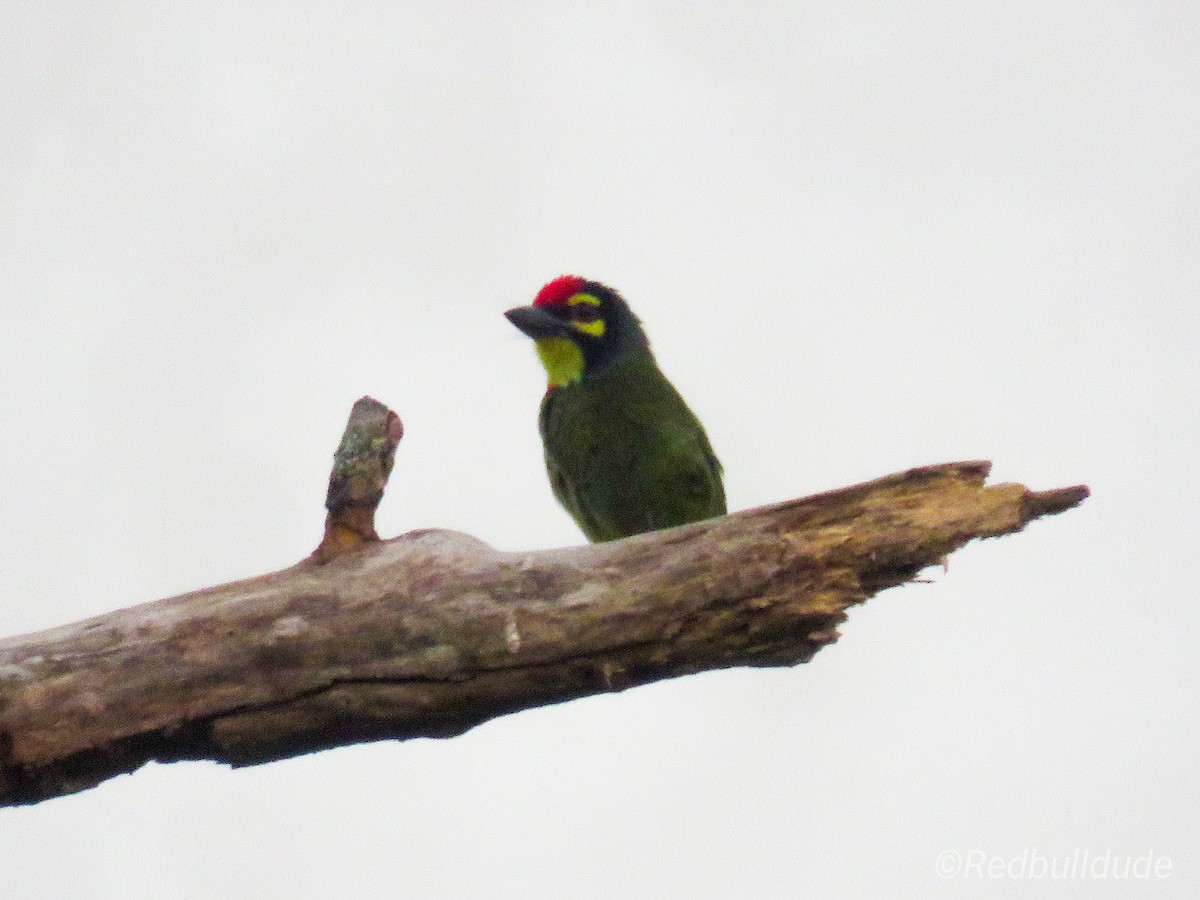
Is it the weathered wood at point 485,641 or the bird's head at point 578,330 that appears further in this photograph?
the bird's head at point 578,330

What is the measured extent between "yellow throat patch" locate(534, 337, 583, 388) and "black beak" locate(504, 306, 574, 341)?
0.16ft

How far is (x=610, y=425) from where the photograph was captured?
22.2ft

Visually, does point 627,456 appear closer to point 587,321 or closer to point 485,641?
point 587,321

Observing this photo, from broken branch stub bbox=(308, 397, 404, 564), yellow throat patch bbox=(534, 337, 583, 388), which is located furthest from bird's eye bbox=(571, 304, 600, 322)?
broken branch stub bbox=(308, 397, 404, 564)

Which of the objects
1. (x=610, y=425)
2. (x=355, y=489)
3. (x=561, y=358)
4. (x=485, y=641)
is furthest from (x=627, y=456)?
(x=485, y=641)

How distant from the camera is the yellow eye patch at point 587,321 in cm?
708

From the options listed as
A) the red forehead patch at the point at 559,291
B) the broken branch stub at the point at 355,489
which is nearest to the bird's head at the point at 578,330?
the red forehead patch at the point at 559,291

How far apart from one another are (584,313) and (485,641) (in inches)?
139

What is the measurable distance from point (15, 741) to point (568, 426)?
3.54 metres

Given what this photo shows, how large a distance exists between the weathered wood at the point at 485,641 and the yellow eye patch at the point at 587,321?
10.5ft

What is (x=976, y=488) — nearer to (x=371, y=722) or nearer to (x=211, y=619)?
(x=371, y=722)

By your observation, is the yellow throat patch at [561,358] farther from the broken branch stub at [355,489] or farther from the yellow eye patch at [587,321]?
the broken branch stub at [355,489]

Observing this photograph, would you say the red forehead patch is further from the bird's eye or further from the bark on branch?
the bark on branch

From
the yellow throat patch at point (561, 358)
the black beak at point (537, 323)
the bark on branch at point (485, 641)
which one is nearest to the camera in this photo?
the bark on branch at point (485, 641)
